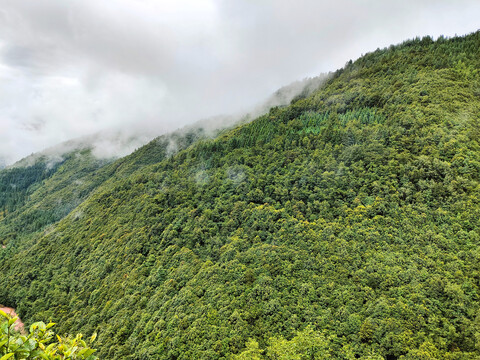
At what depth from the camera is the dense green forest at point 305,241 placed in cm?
4675

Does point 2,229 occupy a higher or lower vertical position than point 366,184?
higher

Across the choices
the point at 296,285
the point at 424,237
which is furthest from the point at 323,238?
the point at 424,237

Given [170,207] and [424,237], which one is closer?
[424,237]

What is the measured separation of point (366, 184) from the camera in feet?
238

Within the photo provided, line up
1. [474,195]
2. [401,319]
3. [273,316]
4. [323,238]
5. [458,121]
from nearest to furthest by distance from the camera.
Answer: [401,319] < [273,316] < [474,195] < [323,238] < [458,121]

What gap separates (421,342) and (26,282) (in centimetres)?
12308

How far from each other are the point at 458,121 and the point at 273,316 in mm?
70986

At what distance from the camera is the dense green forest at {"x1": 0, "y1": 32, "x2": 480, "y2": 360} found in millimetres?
46750

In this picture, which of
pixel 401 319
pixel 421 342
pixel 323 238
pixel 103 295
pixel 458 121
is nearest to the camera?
pixel 421 342

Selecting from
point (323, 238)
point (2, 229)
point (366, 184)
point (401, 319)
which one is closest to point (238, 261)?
point (323, 238)

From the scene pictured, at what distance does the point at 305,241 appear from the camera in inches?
2581

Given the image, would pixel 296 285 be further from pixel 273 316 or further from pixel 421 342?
pixel 421 342

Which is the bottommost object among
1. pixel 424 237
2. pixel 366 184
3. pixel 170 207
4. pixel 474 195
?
pixel 424 237

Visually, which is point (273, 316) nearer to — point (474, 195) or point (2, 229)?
point (474, 195)
